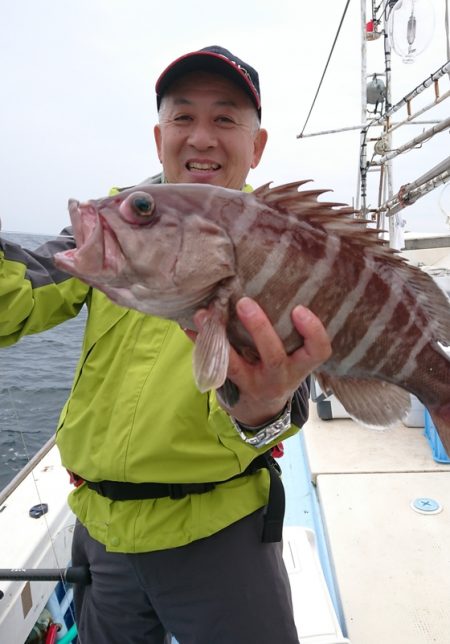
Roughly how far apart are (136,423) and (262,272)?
2.64ft

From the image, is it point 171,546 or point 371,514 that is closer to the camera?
point 171,546

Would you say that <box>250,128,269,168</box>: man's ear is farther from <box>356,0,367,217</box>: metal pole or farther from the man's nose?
<box>356,0,367,217</box>: metal pole

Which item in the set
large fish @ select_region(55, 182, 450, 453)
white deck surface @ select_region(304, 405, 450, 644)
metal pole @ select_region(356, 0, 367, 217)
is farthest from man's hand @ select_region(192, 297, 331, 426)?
metal pole @ select_region(356, 0, 367, 217)

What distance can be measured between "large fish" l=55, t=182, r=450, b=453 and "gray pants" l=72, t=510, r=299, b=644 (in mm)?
722

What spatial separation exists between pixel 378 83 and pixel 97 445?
286 inches

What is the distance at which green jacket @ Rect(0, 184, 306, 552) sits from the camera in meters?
1.79

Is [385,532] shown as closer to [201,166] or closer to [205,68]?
[201,166]

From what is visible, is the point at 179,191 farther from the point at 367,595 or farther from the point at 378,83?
the point at 378,83

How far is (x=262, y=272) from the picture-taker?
1.41m

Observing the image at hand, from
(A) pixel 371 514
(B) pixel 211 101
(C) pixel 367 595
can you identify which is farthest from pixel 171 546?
(A) pixel 371 514

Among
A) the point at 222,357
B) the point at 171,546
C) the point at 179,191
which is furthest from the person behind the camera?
the point at 171,546

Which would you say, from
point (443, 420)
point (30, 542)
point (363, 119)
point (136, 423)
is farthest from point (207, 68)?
point (363, 119)

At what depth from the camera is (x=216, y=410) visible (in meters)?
1.70

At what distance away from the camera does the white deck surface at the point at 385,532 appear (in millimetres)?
2531
